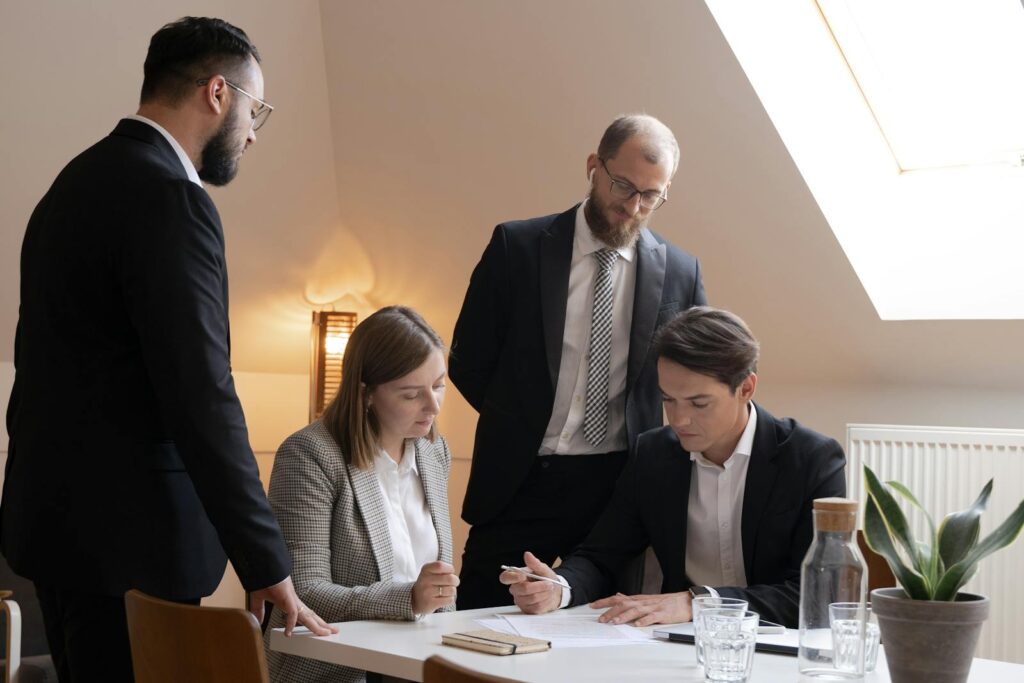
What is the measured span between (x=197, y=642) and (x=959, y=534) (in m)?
0.95

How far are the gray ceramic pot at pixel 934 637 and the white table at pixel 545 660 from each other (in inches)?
7.2

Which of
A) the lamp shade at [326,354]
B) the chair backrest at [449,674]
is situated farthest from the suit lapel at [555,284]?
the lamp shade at [326,354]

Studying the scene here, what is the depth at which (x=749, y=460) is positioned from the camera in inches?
92.0

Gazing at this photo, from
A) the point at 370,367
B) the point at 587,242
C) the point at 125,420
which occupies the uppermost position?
the point at 587,242

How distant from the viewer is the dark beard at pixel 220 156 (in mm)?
1985

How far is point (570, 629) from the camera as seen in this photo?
1.93 metres

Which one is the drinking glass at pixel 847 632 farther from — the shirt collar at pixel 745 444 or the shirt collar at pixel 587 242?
the shirt collar at pixel 587 242

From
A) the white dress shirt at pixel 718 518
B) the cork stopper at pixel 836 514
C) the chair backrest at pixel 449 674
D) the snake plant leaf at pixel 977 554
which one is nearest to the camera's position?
the chair backrest at pixel 449 674

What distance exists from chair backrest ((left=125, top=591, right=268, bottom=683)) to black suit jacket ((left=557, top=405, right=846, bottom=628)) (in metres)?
0.89

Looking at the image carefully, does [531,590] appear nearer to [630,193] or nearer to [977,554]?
[977,554]

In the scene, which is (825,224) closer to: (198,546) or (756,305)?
(756,305)

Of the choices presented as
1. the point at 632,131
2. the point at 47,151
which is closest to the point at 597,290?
the point at 632,131

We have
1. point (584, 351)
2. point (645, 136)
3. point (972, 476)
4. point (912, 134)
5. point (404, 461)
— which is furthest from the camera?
point (912, 134)

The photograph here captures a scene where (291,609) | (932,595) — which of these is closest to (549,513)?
(291,609)
